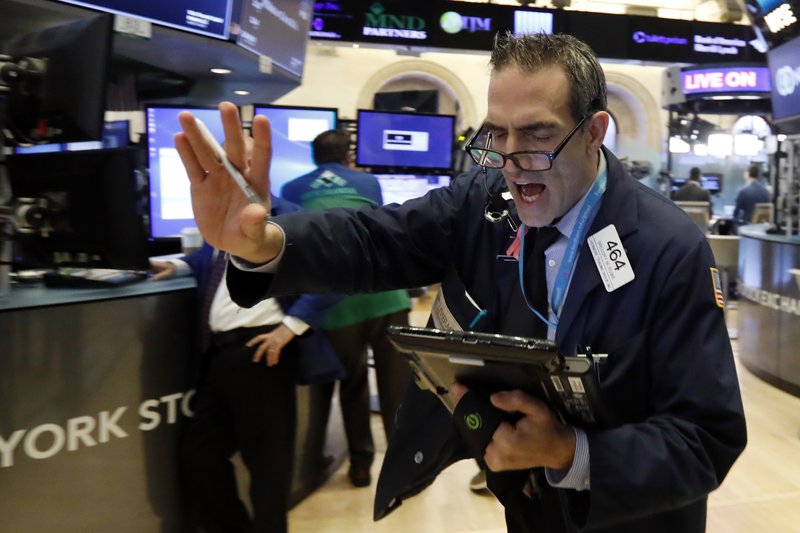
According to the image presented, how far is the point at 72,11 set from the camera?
8.68ft

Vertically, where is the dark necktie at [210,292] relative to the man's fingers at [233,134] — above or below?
below

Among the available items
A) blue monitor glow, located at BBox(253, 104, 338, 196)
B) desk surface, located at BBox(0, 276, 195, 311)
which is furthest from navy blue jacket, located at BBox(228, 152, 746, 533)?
blue monitor glow, located at BBox(253, 104, 338, 196)

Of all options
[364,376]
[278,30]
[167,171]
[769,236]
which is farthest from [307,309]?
[769,236]

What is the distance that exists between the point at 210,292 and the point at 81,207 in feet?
2.32

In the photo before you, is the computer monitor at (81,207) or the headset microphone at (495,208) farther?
the computer monitor at (81,207)

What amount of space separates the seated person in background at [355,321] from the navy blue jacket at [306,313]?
58cm

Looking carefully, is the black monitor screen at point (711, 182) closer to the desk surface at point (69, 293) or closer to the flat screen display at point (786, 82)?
the flat screen display at point (786, 82)

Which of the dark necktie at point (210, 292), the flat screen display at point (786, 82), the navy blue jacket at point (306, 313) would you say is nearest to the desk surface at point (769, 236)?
the flat screen display at point (786, 82)

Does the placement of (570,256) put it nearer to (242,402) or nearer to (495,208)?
(495,208)

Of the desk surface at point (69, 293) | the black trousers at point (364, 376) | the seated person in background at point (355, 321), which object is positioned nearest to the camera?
the desk surface at point (69, 293)

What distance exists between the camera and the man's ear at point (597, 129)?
1251 millimetres

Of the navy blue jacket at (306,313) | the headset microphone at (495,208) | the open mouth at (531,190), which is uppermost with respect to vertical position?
the open mouth at (531,190)

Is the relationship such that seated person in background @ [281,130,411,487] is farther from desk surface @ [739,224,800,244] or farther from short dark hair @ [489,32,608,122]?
desk surface @ [739,224,800,244]

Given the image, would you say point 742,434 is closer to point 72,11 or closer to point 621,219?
point 621,219
